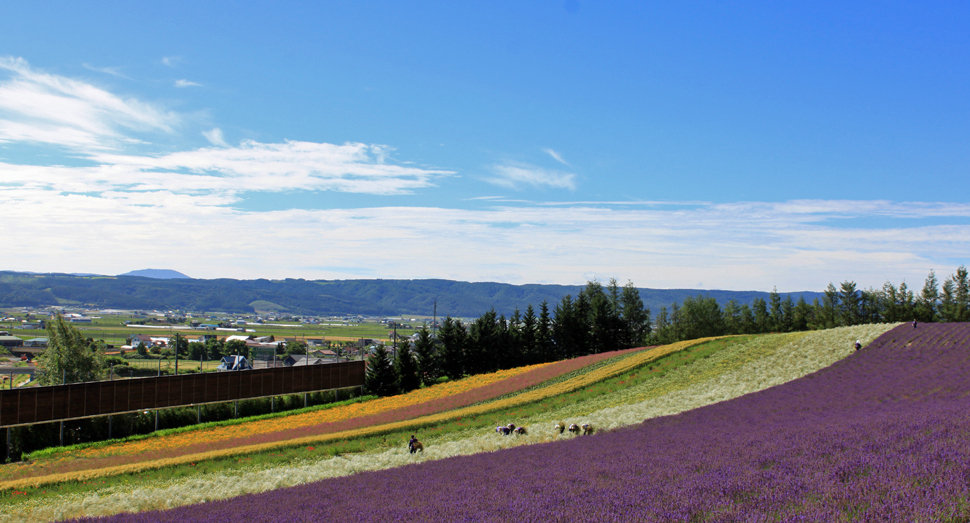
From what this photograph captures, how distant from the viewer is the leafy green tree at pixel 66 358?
58.6 metres

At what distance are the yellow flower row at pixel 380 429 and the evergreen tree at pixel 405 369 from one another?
1940 centimetres

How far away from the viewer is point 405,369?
193 ft

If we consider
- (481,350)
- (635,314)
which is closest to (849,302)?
(635,314)

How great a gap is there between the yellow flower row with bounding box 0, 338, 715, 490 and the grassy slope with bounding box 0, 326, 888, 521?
3.04 ft

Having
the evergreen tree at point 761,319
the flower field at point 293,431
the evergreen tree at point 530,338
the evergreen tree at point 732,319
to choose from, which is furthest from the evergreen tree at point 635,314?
the flower field at point 293,431

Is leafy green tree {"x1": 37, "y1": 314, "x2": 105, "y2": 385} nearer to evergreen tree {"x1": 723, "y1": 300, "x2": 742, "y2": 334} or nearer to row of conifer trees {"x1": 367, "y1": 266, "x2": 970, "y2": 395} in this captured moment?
row of conifer trees {"x1": 367, "y1": 266, "x2": 970, "y2": 395}

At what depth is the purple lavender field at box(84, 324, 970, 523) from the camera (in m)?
7.64

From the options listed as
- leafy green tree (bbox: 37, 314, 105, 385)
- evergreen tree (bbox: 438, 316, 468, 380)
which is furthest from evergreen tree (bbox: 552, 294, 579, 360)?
leafy green tree (bbox: 37, 314, 105, 385)

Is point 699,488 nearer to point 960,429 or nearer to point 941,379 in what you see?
point 960,429

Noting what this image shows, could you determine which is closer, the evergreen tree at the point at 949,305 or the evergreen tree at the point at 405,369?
the evergreen tree at the point at 405,369

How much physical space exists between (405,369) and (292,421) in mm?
17186

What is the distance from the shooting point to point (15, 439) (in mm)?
34938

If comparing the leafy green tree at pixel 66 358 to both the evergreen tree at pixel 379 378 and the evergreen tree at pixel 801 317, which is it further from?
the evergreen tree at pixel 801 317

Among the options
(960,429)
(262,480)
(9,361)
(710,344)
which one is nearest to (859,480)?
(960,429)
